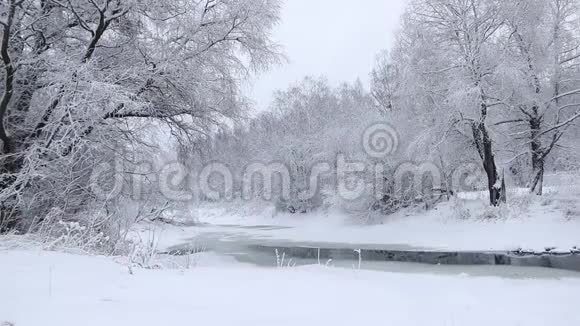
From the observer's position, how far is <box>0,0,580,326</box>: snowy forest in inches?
189

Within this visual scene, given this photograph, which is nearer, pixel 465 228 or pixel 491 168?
pixel 465 228

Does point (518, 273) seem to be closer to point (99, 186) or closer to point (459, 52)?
point (99, 186)

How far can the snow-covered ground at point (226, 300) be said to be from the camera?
3240mm

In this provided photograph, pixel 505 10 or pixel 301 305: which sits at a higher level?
pixel 505 10

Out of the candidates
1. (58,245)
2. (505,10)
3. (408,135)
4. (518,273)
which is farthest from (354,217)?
(58,245)

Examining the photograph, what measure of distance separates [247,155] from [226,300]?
11.5 m

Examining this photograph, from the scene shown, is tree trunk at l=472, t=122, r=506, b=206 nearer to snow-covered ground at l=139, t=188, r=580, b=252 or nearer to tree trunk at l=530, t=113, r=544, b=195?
snow-covered ground at l=139, t=188, r=580, b=252

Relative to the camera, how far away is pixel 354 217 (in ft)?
81.2

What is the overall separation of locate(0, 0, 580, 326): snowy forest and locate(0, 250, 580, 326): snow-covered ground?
0.04 meters

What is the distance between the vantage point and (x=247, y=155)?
50.2 ft

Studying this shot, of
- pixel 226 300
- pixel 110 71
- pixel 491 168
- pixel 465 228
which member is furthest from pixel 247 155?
pixel 226 300

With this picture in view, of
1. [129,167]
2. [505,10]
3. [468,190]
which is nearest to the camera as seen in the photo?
[129,167]

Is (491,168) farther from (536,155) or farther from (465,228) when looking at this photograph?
(465,228)

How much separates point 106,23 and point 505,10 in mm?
15765
